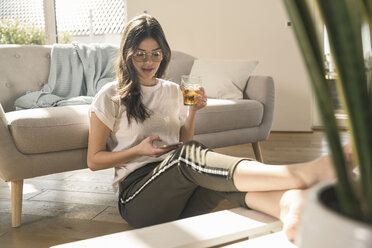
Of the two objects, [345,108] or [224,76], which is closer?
[345,108]

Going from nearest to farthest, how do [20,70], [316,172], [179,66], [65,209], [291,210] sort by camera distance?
[291,210] → [316,172] → [65,209] → [20,70] → [179,66]

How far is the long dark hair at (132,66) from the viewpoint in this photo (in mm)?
1639

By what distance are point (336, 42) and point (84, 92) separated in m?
2.55

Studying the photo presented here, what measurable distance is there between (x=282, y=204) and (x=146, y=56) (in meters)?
0.98

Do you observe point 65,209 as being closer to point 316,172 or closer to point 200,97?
point 200,97

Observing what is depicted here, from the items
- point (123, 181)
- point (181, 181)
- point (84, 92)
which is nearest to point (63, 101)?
point (84, 92)

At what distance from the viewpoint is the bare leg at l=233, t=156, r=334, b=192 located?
0.88 meters

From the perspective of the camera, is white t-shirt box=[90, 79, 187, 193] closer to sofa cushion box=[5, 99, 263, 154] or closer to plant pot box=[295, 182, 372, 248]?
sofa cushion box=[5, 99, 263, 154]

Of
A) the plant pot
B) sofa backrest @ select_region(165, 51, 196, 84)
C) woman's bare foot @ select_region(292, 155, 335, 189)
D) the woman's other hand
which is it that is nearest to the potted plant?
the plant pot

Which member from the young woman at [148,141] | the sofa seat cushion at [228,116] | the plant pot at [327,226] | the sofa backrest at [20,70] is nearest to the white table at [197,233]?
the young woman at [148,141]

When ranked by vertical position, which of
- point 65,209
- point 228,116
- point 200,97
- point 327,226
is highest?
point 327,226

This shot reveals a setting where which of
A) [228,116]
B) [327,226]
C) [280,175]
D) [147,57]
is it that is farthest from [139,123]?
[327,226]

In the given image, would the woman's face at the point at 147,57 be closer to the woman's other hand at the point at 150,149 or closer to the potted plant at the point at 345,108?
the woman's other hand at the point at 150,149

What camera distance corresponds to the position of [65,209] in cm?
207
